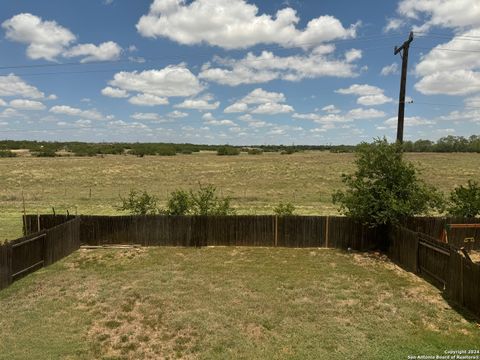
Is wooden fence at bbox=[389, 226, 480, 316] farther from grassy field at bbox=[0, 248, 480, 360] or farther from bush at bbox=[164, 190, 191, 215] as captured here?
bush at bbox=[164, 190, 191, 215]

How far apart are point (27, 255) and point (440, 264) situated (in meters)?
15.1

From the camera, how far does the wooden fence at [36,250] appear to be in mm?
13859

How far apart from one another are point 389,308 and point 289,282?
3.71 m

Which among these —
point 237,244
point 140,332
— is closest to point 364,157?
point 237,244

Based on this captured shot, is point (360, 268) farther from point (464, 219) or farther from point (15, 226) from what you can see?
point (15, 226)

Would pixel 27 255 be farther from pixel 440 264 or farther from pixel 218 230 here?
pixel 440 264

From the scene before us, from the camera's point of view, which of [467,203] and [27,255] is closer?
[27,255]

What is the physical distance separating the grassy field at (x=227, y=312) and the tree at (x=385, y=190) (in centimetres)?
242

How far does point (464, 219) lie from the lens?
65.1 ft

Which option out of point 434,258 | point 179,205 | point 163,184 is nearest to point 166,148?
point 163,184

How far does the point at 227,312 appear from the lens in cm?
1179

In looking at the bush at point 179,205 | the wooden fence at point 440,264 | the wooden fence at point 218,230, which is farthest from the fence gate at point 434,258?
the bush at point 179,205

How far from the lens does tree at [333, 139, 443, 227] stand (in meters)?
18.2

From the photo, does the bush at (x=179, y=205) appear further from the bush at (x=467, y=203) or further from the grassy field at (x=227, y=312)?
the bush at (x=467, y=203)
